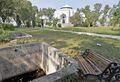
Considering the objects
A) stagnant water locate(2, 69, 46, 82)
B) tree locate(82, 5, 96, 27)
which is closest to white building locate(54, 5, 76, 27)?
tree locate(82, 5, 96, 27)

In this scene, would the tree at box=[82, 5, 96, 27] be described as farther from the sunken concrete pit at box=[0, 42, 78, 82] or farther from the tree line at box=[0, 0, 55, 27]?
the sunken concrete pit at box=[0, 42, 78, 82]

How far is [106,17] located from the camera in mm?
58531

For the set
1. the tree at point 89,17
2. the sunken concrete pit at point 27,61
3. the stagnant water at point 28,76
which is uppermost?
the tree at point 89,17

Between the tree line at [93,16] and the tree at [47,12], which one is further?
the tree at [47,12]

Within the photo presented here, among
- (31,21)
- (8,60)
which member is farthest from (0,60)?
(31,21)

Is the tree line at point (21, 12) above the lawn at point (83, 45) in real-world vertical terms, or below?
above

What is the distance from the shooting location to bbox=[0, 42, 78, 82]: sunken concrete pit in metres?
10.2

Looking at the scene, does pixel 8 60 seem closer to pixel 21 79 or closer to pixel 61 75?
pixel 21 79

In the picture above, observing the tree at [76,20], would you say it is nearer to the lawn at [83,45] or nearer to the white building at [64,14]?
the white building at [64,14]

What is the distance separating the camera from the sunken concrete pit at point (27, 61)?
33.5 feet

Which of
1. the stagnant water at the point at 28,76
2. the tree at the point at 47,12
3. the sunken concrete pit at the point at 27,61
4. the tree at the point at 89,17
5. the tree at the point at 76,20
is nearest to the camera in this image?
the sunken concrete pit at the point at 27,61

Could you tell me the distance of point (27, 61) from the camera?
11.4 m

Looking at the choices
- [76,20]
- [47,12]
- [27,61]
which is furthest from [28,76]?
[47,12]

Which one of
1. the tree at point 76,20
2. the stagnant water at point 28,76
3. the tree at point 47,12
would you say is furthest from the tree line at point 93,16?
the stagnant water at point 28,76
